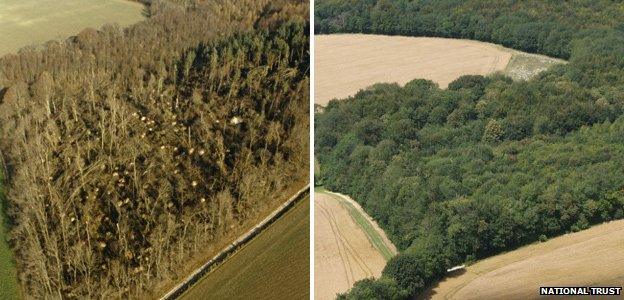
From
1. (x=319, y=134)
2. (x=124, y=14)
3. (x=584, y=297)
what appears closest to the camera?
(x=584, y=297)

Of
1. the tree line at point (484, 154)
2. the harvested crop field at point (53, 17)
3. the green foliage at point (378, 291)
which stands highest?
the harvested crop field at point (53, 17)

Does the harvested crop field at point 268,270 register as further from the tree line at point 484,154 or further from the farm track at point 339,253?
the tree line at point 484,154

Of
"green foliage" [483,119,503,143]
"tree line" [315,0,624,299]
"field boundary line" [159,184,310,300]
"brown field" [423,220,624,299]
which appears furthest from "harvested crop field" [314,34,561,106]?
"brown field" [423,220,624,299]

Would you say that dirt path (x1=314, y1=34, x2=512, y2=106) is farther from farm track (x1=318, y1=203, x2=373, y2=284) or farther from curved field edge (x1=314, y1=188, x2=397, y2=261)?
farm track (x1=318, y1=203, x2=373, y2=284)

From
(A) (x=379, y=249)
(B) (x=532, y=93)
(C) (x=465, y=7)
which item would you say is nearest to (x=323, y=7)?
(C) (x=465, y=7)

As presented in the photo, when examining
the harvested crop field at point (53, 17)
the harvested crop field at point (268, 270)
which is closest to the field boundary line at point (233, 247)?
the harvested crop field at point (268, 270)

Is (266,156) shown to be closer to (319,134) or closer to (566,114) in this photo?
(319,134)
